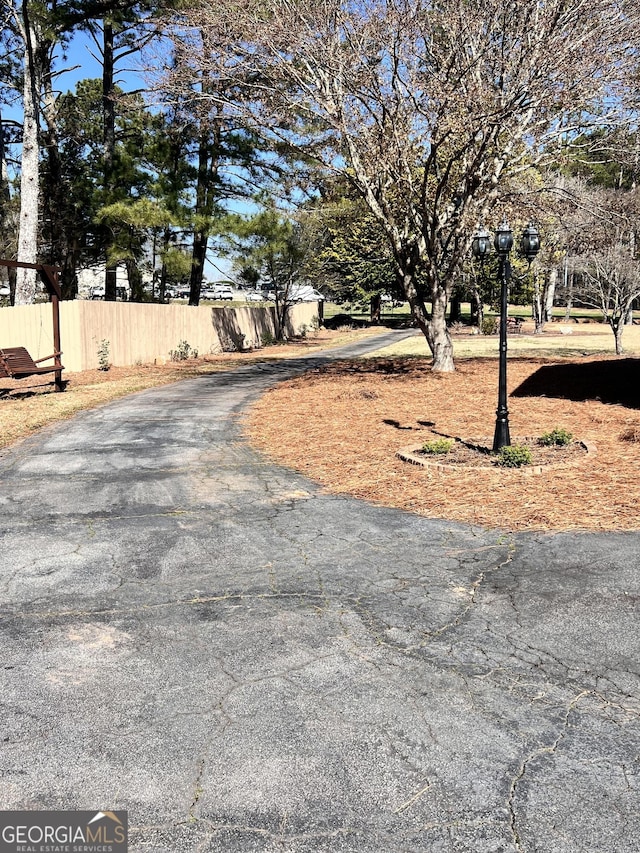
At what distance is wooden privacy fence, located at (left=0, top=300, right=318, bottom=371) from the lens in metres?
19.4

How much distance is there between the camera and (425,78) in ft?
50.8

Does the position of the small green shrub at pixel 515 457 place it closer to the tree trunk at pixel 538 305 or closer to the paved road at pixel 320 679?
the paved road at pixel 320 679

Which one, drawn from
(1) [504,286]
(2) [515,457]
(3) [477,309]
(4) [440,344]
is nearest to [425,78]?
(4) [440,344]

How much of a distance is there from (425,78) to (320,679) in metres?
15.1

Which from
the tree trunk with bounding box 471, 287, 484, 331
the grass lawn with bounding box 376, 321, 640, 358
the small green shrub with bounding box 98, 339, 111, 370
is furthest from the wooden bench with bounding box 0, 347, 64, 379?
the tree trunk with bounding box 471, 287, 484, 331

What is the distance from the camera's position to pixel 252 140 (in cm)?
2486

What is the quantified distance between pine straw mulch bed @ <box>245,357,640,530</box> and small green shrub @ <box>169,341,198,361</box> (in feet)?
22.6

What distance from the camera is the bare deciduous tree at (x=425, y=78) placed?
14117 mm

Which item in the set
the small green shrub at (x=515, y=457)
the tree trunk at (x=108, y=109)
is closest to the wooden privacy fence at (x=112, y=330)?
the tree trunk at (x=108, y=109)

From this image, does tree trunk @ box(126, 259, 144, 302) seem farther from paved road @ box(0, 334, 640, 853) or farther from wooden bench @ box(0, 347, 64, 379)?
paved road @ box(0, 334, 640, 853)

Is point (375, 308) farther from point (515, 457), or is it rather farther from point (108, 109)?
point (515, 457)

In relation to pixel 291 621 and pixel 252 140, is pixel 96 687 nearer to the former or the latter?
pixel 291 621

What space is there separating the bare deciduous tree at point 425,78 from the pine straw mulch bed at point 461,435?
3705 mm

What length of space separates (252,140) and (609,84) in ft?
44.9
